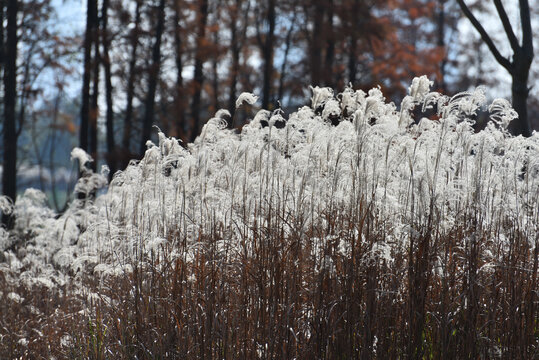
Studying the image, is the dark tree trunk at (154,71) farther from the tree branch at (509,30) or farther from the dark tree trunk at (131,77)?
the tree branch at (509,30)

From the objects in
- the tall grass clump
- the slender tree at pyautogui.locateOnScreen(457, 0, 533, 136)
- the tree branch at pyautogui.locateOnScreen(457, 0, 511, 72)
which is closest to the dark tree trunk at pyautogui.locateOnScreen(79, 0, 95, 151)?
the tall grass clump

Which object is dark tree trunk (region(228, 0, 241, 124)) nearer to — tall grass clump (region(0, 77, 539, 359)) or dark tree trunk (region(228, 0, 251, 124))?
dark tree trunk (region(228, 0, 251, 124))

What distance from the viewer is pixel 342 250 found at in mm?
3109

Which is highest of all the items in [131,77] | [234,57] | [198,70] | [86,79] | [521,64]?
[234,57]

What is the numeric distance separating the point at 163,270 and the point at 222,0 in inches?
542

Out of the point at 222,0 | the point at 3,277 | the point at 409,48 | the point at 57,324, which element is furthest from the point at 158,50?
the point at 57,324

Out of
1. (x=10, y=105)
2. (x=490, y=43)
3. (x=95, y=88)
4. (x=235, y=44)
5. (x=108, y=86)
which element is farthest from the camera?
(x=235, y=44)

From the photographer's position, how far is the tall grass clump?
10.0 feet

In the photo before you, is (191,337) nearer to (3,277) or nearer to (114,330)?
(114,330)

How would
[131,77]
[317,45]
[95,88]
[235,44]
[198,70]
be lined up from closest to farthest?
1. [95,88]
2. [131,77]
3. [317,45]
4. [198,70]
5. [235,44]

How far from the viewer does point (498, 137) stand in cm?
363

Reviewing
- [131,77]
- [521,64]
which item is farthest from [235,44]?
[521,64]

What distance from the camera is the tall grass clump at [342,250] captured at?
3055mm

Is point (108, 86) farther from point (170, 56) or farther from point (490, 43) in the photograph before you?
point (490, 43)
